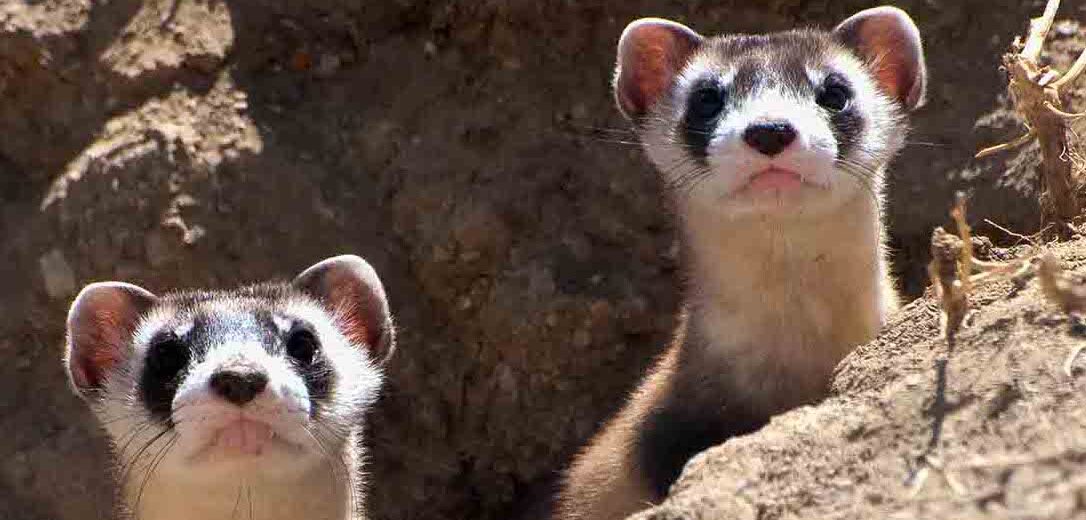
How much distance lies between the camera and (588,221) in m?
5.48

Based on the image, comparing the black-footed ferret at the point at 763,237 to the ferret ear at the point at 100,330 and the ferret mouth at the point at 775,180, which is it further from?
the ferret ear at the point at 100,330

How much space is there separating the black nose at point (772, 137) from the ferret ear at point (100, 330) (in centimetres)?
165

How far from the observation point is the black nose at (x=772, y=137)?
3889 millimetres

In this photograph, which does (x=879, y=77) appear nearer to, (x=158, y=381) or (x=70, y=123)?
(x=158, y=381)

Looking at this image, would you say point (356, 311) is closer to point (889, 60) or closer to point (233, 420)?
point (233, 420)

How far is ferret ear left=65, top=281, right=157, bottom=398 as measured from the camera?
4.24 metres

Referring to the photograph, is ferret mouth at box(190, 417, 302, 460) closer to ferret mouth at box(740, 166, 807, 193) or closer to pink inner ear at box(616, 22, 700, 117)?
ferret mouth at box(740, 166, 807, 193)

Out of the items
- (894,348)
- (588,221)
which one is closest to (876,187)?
(894,348)

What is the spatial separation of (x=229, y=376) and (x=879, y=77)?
2082 millimetres

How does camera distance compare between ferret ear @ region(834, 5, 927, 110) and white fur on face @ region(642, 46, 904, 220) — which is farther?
ferret ear @ region(834, 5, 927, 110)

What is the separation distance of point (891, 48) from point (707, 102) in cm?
59

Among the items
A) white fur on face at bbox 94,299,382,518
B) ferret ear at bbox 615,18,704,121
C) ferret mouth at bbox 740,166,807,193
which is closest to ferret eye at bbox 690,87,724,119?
ferret ear at bbox 615,18,704,121

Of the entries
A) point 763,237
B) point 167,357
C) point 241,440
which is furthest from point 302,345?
point 763,237

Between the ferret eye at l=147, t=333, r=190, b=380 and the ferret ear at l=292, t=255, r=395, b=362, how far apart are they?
1.78 feet
